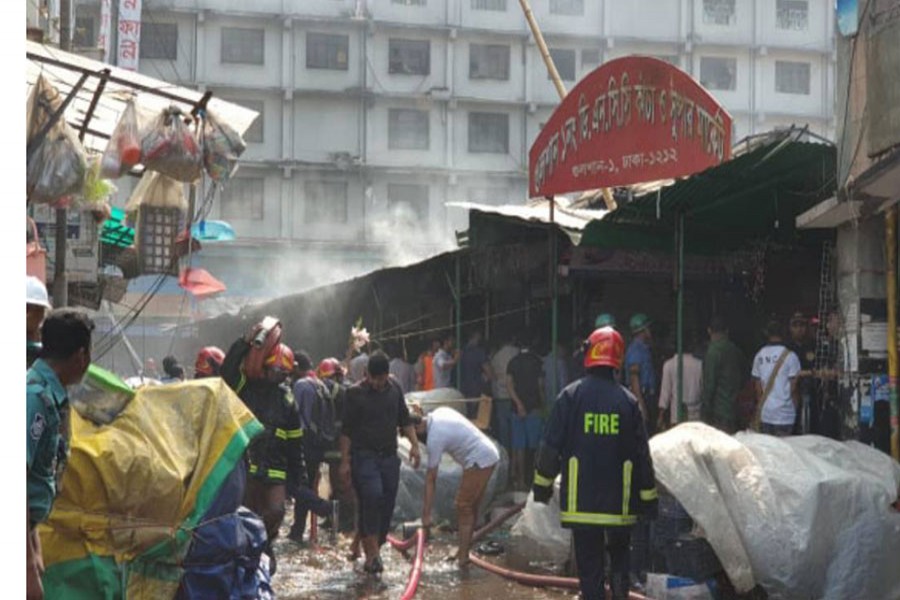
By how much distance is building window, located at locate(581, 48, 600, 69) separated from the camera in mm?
52156

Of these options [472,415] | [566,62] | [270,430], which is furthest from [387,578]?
[566,62]

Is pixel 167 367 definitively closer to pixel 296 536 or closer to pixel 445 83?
pixel 296 536

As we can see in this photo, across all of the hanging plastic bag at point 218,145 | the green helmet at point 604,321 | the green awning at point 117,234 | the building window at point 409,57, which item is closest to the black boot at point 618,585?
the hanging plastic bag at point 218,145

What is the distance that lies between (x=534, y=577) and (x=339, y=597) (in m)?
1.51

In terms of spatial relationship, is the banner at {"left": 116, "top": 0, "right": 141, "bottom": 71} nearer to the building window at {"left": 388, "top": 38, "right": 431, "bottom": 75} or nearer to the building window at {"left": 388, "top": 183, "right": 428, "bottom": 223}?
the building window at {"left": 388, "top": 38, "right": 431, "bottom": 75}

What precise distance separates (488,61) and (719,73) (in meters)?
9.57

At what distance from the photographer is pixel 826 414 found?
1216 centimetres

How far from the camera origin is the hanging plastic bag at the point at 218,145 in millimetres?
9250


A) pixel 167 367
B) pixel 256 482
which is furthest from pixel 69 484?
pixel 167 367

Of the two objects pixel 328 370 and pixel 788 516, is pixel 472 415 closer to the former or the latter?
pixel 328 370

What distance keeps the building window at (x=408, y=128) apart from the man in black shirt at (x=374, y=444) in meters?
40.8

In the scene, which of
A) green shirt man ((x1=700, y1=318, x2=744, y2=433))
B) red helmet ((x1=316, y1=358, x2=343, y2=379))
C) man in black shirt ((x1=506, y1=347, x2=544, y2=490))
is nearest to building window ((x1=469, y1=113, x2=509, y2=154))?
man in black shirt ((x1=506, y1=347, x2=544, y2=490))

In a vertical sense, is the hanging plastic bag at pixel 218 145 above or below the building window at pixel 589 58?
below

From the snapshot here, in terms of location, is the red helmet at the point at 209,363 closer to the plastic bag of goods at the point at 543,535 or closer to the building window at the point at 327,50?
the plastic bag of goods at the point at 543,535
